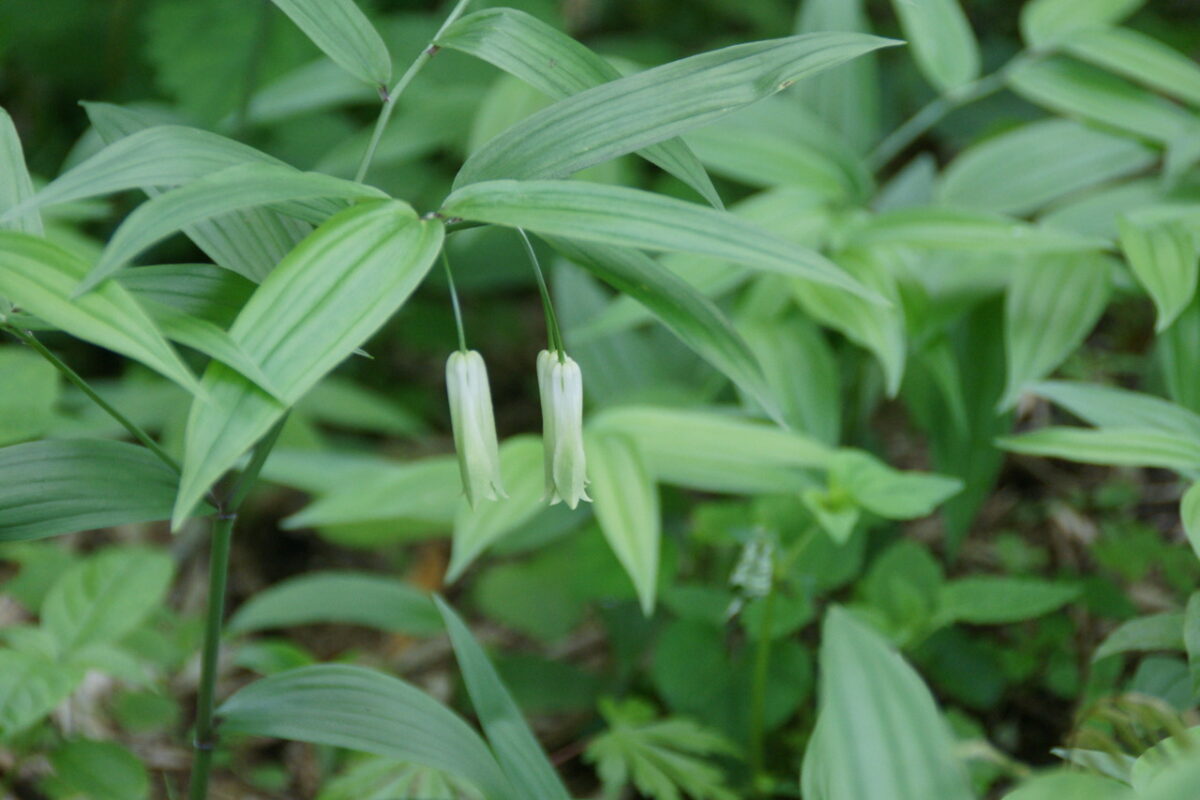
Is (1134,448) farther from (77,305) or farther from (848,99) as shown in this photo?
(848,99)

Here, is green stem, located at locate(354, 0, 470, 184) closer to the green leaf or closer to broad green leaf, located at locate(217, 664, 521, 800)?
broad green leaf, located at locate(217, 664, 521, 800)

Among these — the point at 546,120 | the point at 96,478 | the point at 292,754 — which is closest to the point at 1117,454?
the point at 546,120

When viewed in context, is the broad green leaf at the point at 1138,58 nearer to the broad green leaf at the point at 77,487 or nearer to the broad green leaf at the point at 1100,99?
the broad green leaf at the point at 1100,99

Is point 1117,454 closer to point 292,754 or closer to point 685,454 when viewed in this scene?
point 685,454

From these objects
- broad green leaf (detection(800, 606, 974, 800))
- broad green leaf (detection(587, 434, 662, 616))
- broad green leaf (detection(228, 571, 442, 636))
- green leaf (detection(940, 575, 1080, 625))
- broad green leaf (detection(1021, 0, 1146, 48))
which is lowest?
green leaf (detection(940, 575, 1080, 625))

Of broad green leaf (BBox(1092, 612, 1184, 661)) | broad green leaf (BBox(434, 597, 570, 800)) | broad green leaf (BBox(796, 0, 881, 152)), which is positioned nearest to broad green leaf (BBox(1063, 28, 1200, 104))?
broad green leaf (BBox(796, 0, 881, 152))

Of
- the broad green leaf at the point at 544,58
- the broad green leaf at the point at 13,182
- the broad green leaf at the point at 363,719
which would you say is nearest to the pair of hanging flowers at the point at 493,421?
the broad green leaf at the point at 544,58
